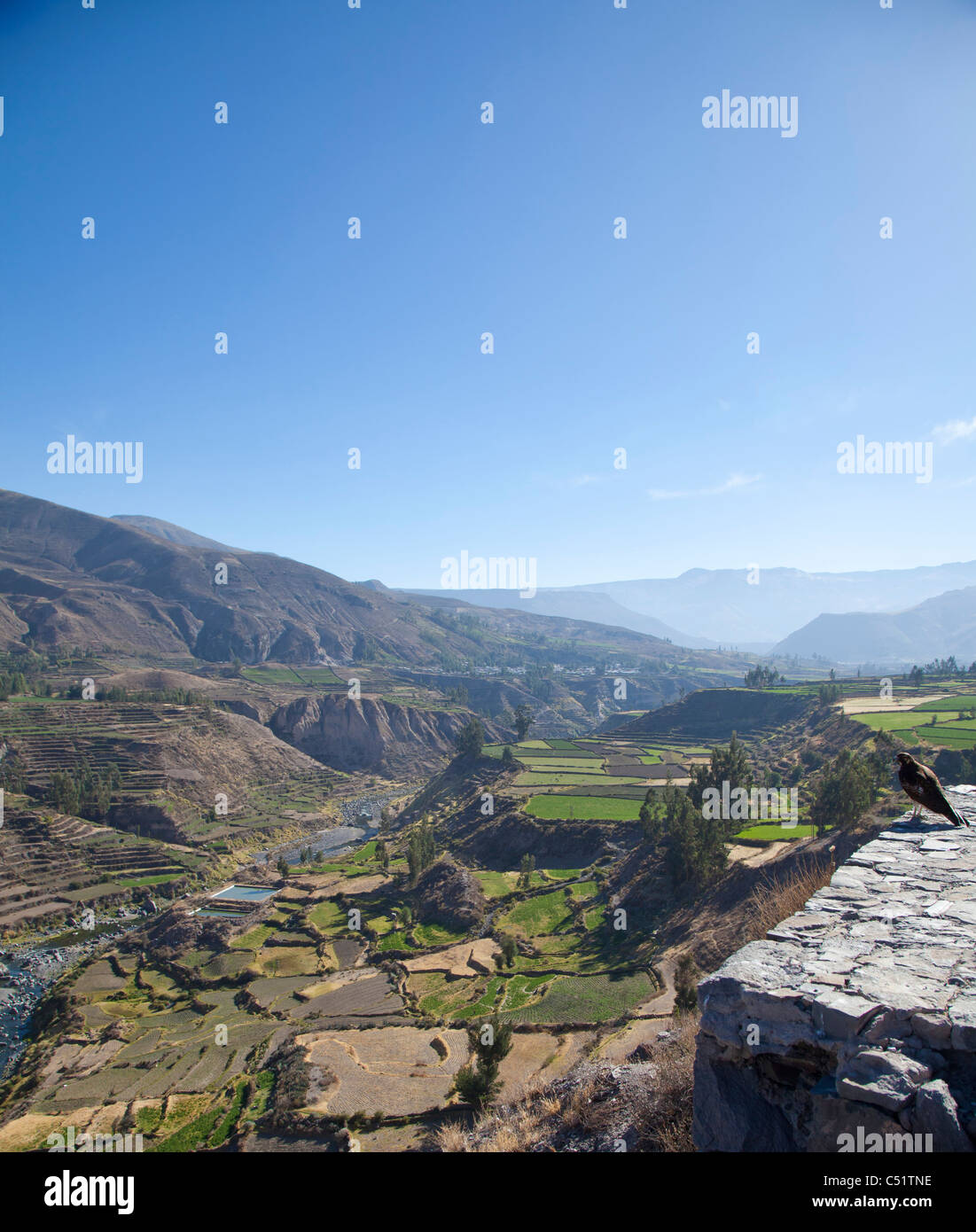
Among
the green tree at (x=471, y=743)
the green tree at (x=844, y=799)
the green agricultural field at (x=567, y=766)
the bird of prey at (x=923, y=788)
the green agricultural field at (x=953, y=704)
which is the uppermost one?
the bird of prey at (x=923, y=788)

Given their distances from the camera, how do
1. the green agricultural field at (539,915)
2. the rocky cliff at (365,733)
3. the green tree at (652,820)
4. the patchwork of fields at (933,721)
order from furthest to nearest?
the rocky cliff at (365,733)
the patchwork of fields at (933,721)
the green tree at (652,820)
the green agricultural field at (539,915)

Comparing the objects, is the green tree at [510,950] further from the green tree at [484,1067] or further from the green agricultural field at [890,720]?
the green agricultural field at [890,720]

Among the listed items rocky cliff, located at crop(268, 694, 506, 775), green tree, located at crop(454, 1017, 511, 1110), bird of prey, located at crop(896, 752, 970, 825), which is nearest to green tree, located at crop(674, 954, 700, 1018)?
green tree, located at crop(454, 1017, 511, 1110)

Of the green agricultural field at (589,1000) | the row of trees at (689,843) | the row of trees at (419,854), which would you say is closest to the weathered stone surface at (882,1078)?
the green agricultural field at (589,1000)

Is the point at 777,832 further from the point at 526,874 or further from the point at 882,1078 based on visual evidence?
the point at 882,1078

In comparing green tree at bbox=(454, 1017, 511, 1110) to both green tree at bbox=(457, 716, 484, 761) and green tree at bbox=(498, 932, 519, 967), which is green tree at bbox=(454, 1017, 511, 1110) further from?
green tree at bbox=(457, 716, 484, 761)

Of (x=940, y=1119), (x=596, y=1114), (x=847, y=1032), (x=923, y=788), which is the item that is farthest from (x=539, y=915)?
(x=940, y=1119)
